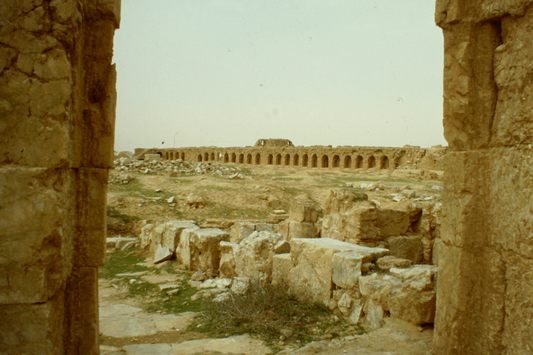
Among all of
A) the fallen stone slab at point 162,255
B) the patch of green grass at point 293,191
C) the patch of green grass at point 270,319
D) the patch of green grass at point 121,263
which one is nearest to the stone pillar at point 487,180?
the patch of green grass at point 270,319

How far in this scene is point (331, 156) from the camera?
113 ft

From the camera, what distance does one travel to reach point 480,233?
2.91m

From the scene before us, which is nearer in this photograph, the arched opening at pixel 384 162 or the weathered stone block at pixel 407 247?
the weathered stone block at pixel 407 247

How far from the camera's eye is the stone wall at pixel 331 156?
27453 mm

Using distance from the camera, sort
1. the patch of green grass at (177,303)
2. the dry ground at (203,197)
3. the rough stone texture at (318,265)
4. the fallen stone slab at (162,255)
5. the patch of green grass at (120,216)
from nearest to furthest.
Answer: the rough stone texture at (318,265) → the patch of green grass at (177,303) → the fallen stone slab at (162,255) → the patch of green grass at (120,216) → the dry ground at (203,197)

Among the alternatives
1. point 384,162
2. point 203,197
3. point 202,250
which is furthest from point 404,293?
point 384,162

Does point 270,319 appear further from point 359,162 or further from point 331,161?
point 331,161

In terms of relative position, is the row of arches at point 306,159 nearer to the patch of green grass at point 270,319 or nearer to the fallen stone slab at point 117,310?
the patch of green grass at point 270,319

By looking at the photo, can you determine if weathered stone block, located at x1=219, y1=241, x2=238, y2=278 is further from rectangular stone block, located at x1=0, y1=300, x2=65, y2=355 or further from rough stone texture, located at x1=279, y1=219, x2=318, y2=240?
rectangular stone block, located at x1=0, y1=300, x2=65, y2=355

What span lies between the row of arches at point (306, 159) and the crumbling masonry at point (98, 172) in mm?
28044

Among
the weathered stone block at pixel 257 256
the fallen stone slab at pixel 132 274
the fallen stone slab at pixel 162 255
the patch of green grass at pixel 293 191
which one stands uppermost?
the patch of green grass at pixel 293 191

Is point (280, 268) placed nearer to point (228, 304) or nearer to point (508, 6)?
point (228, 304)


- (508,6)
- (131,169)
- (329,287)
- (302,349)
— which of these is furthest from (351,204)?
(131,169)

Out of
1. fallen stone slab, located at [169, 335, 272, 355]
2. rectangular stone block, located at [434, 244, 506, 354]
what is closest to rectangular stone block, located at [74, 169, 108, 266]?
fallen stone slab, located at [169, 335, 272, 355]
